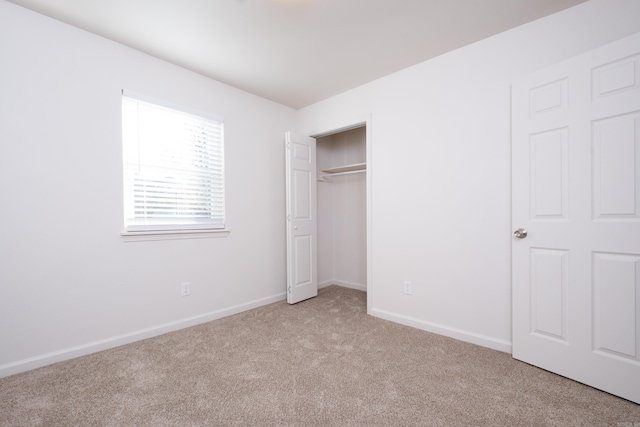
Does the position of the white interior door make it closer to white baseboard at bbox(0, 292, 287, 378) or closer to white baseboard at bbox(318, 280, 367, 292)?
white baseboard at bbox(318, 280, 367, 292)

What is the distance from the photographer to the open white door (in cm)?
350

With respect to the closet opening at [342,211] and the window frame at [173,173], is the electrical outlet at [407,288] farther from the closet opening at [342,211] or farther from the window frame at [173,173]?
the window frame at [173,173]

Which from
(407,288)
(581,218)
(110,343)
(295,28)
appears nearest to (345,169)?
(407,288)

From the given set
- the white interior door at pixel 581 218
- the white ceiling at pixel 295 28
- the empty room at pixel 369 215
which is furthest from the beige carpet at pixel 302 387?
the white ceiling at pixel 295 28

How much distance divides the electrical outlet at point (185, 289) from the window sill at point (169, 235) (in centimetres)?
46

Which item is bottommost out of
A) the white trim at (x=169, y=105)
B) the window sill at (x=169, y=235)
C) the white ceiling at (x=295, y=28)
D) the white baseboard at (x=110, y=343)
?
the white baseboard at (x=110, y=343)

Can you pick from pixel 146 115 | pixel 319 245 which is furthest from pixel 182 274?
pixel 319 245

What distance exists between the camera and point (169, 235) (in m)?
2.71

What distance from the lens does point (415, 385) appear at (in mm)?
1804

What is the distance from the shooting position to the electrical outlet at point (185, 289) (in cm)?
280

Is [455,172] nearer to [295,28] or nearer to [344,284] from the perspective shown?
[295,28]

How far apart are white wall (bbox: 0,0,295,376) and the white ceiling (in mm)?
222

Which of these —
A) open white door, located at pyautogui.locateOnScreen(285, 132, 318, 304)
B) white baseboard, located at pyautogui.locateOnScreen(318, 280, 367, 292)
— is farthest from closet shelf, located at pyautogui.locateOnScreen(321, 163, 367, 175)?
white baseboard, located at pyautogui.locateOnScreen(318, 280, 367, 292)

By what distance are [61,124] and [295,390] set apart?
2571 millimetres
